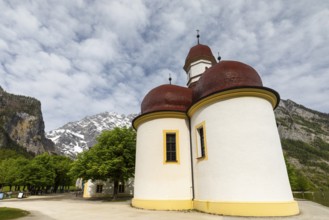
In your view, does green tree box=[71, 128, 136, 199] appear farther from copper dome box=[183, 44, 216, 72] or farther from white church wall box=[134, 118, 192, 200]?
copper dome box=[183, 44, 216, 72]

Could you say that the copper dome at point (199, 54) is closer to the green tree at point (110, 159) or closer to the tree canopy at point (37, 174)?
the green tree at point (110, 159)

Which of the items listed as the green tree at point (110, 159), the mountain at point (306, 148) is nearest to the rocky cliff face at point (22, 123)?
the green tree at point (110, 159)

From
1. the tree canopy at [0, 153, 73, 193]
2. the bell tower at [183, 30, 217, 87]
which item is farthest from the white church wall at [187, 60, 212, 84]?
the tree canopy at [0, 153, 73, 193]

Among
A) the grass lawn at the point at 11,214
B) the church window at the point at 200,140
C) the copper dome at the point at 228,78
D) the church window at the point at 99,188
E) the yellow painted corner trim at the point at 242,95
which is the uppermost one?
the copper dome at the point at 228,78

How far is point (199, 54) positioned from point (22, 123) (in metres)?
178

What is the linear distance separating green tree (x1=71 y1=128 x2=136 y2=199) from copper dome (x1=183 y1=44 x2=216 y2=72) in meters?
10.2

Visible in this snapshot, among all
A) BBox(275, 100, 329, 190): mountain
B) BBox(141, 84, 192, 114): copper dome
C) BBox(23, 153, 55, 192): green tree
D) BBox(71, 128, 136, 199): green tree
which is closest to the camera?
BBox(141, 84, 192, 114): copper dome

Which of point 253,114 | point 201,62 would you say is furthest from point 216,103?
point 201,62

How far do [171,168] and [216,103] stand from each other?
17.6ft

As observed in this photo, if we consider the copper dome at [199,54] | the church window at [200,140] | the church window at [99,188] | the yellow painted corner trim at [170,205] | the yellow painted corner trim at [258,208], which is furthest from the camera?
the church window at [99,188]

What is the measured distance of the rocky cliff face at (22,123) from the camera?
153163 millimetres

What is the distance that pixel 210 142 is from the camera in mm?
12938

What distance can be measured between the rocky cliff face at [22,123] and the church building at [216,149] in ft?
503

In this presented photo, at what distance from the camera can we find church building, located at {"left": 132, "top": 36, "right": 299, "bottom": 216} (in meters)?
11.2
